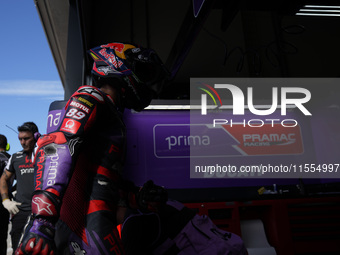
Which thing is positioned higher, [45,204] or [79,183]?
[79,183]

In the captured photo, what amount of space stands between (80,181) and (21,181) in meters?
2.66

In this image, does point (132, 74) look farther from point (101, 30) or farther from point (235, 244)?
point (101, 30)

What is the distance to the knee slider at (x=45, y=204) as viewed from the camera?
0.98 metres

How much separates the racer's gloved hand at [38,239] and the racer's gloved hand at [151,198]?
1.83 feet

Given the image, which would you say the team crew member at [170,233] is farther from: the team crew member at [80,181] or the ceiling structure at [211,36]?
the ceiling structure at [211,36]

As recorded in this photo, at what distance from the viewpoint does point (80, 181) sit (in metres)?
1.22

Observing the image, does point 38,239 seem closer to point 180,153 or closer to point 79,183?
point 79,183

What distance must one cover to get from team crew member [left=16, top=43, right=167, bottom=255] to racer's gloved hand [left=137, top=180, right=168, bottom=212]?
0.69 feet

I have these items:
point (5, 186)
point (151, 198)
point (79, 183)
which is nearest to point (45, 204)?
point (79, 183)

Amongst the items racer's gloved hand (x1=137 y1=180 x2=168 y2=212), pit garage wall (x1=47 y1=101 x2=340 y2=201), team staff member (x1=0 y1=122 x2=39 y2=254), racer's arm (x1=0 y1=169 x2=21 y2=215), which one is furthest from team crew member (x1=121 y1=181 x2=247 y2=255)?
racer's arm (x1=0 y1=169 x2=21 y2=215)

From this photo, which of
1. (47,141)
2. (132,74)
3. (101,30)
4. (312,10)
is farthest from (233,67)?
(47,141)

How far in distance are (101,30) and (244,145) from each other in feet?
12.0

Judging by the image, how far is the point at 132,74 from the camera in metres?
1.55

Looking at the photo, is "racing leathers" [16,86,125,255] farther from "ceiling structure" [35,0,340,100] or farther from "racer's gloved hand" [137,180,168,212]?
"ceiling structure" [35,0,340,100]
